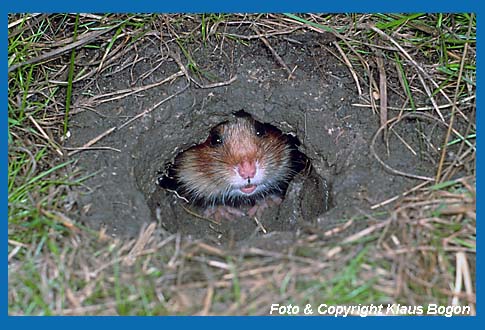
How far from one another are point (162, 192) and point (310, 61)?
54.5 inches

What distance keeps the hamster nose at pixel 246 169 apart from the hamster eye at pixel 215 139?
0.69 feet

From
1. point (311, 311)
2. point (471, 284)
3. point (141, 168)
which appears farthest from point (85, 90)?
point (471, 284)

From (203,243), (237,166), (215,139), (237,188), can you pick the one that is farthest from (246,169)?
(203,243)

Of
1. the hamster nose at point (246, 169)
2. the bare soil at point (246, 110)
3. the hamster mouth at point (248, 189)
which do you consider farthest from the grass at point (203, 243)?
the hamster mouth at point (248, 189)

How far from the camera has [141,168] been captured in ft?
15.3

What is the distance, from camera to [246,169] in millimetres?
5086

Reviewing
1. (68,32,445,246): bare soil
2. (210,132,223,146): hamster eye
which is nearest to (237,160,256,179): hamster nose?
(210,132,223,146): hamster eye

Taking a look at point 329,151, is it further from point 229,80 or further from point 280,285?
point 280,285

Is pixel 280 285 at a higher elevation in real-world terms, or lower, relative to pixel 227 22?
lower

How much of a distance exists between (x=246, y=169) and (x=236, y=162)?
0.29 ft

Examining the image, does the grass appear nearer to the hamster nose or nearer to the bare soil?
the bare soil

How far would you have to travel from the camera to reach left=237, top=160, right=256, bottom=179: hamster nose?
509 centimetres

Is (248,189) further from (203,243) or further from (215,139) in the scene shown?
(203,243)

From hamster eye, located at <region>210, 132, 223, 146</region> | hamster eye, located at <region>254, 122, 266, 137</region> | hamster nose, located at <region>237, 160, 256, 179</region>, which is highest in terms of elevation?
hamster eye, located at <region>254, 122, 266, 137</region>
